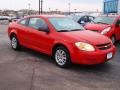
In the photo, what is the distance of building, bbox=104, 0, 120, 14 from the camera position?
91.3 feet

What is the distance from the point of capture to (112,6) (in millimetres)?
29641

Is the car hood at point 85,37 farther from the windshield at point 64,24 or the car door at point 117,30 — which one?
the car door at point 117,30

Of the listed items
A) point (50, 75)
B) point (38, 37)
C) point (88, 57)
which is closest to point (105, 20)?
point (38, 37)

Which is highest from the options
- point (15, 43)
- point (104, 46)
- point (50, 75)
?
point (104, 46)

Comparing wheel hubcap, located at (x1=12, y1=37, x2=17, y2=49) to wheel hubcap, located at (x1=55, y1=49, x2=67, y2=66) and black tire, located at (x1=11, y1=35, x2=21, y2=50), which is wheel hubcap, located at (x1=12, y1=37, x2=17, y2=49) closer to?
black tire, located at (x1=11, y1=35, x2=21, y2=50)

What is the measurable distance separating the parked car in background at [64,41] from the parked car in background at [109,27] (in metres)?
3.13

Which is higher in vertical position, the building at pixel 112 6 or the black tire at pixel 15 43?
the building at pixel 112 6

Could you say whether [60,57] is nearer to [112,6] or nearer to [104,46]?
[104,46]

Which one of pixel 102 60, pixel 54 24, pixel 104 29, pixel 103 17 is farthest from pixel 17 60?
pixel 103 17

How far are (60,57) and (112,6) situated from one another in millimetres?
23584

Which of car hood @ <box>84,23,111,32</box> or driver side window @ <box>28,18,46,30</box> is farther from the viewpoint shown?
car hood @ <box>84,23,111,32</box>

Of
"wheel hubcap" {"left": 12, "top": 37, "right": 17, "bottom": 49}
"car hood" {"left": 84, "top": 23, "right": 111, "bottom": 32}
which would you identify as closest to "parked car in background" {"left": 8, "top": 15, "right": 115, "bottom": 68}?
"wheel hubcap" {"left": 12, "top": 37, "right": 17, "bottom": 49}

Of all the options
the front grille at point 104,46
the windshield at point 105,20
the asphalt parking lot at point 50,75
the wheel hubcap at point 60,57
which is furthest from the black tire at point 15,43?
the windshield at point 105,20

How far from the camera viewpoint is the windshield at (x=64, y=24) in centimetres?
786
